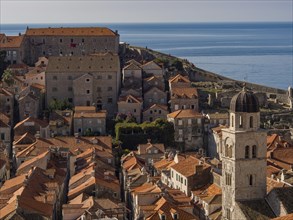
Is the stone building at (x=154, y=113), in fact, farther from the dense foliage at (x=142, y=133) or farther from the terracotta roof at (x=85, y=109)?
the terracotta roof at (x=85, y=109)

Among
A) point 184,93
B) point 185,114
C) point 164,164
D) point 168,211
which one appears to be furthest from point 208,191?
point 184,93

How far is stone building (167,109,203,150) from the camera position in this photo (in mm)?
59500

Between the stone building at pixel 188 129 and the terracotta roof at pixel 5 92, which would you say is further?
the terracotta roof at pixel 5 92

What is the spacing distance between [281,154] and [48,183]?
19.3m

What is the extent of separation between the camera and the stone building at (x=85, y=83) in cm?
6544

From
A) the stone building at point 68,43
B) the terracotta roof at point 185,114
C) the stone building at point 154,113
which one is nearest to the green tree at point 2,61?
the stone building at point 68,43

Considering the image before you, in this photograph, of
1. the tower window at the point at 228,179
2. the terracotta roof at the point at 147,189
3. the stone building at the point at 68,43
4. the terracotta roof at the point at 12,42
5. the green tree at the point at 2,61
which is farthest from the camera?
the stone building at the point at 68,43

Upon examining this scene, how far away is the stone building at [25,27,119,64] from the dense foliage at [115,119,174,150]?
2762 centimetres

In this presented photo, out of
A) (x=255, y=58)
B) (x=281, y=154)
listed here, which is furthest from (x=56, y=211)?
(x=255, y=58)

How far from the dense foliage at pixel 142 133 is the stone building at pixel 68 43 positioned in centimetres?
2762

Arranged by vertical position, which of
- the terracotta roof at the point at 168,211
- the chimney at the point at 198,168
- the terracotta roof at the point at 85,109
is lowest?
the terracotta roof at the point at 168,211

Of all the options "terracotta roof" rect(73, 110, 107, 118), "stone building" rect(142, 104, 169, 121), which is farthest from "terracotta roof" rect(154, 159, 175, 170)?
"stone building" rect(142, 104, 169, 121)

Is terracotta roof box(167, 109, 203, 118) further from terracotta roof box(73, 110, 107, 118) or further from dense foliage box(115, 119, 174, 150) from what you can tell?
terracotta roof box(73, 110, 107, 118)

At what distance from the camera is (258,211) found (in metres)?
28.7
